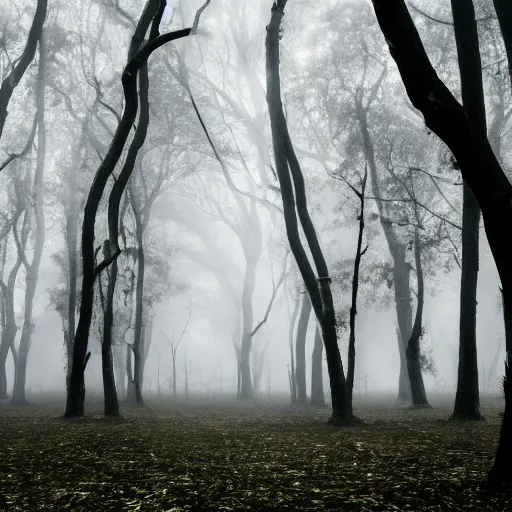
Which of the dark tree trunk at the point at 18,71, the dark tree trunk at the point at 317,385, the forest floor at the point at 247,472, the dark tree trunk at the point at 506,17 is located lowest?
the dark tree trunk at the point at 317,385

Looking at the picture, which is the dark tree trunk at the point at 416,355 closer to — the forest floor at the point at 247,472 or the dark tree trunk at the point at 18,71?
the forest floor at the point at 247,472

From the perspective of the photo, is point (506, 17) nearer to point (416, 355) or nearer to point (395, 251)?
point (416, 355)

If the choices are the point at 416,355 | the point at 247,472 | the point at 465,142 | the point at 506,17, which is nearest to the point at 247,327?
the point at 416,355

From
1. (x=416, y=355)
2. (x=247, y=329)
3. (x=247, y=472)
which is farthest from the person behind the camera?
(x=247, y=329)

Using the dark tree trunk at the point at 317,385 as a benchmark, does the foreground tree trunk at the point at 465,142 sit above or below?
above

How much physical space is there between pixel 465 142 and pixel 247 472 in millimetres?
3597

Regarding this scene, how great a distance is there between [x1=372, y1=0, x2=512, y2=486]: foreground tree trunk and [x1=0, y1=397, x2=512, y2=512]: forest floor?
0.77 metres

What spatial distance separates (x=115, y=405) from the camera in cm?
1303

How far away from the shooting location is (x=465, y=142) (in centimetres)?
400

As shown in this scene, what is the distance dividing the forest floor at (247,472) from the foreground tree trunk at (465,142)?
768 mm

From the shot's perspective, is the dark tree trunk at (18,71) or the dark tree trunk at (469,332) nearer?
the dark tree trunk at (469,332)

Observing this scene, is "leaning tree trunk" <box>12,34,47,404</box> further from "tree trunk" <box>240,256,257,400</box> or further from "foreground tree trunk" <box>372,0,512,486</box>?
"foreground tree trunk" <box>372,0,512,486</box>

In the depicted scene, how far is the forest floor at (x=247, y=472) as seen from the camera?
3.57 m

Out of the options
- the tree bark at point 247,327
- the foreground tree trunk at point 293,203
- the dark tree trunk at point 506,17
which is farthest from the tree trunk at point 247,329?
the dark tree trunk at point 506,17
